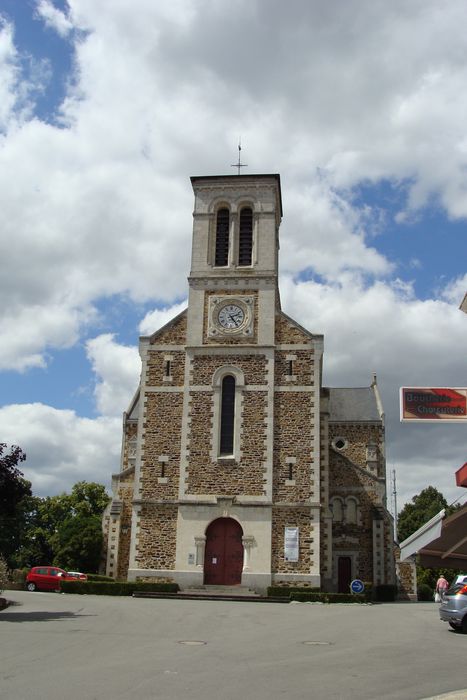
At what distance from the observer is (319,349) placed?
33312 mm

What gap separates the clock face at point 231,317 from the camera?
3419 centimetres

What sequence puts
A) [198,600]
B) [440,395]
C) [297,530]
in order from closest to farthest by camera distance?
[440,395] < [198,600] < [297,530]

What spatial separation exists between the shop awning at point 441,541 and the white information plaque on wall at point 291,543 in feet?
24.5

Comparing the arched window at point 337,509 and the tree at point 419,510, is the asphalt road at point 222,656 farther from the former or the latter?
the tree at point 419,510

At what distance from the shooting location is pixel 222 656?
487 inches

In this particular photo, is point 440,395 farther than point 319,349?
No

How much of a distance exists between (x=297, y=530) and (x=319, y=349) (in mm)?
7954

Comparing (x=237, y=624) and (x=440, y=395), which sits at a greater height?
(x=440, y=395)

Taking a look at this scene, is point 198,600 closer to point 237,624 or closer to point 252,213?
point 237,624

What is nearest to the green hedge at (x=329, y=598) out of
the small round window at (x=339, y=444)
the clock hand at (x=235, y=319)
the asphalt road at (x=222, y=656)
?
the asphalt road at (x=222, y=656)

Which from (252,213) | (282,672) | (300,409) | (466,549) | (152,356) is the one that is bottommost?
(282,672)

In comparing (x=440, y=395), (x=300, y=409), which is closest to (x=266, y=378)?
(x=300, y=409)

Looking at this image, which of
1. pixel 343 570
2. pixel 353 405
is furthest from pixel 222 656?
pixel 353 405

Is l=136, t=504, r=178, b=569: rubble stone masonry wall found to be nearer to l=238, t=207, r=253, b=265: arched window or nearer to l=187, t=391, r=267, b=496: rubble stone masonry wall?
l=187, t=391, r=267, b=496: rubble stone masonry wall
